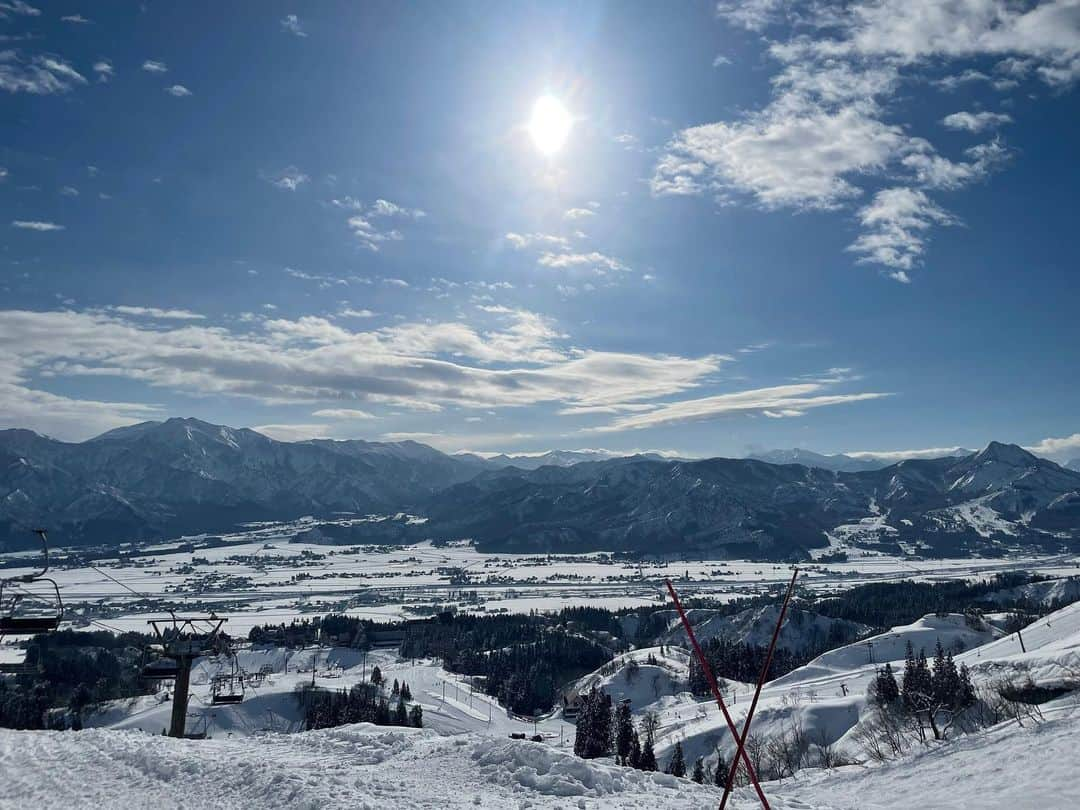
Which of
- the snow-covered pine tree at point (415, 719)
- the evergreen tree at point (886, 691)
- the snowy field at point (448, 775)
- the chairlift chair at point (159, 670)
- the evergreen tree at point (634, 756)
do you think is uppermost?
the snowy field at point (448, 775)

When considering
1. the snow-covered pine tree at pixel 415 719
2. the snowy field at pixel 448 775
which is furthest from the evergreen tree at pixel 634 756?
the snowy field at pixel 448 775

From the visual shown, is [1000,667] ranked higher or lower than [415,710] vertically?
higher

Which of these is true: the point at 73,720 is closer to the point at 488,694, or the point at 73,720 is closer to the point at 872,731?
the point at 488,694

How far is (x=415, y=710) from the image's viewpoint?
119m

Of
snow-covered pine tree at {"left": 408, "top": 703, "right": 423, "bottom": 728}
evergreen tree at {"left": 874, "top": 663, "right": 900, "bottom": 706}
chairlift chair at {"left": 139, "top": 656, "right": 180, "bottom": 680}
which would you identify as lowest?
snow-covered pine tree at {"left": 408, "top": 703, "right": 423, "bottom": 728}

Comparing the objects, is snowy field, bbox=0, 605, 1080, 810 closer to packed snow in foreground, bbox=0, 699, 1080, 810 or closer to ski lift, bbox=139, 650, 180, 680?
packed snow in foreground, bbox=0, 699, 1080, 810

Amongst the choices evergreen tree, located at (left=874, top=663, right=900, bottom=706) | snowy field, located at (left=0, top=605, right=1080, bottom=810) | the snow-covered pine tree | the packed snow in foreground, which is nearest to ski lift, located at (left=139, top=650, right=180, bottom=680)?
snowy field, located at (left=0, top=605, right=1080, bottom=810)

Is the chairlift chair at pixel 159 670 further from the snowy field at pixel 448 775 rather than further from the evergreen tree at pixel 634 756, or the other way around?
the evergreen tree at pixel 634 756

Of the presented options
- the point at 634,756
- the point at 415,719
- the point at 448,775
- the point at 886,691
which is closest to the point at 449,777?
the point at 448,775

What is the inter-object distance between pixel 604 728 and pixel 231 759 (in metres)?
81.4

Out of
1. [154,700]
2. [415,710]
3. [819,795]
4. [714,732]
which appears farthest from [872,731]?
[154,700]

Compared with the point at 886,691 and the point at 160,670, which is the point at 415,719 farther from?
the point at 160,670

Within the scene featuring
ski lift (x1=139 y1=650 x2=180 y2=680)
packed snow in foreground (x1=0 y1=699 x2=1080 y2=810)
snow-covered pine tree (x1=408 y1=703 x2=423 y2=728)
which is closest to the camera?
packed snow in foreground (x1=0 y1=699 x2=1080 y2=810)

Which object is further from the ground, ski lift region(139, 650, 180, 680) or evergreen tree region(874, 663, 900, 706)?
ski lift region(139, 650, 180, 680)
